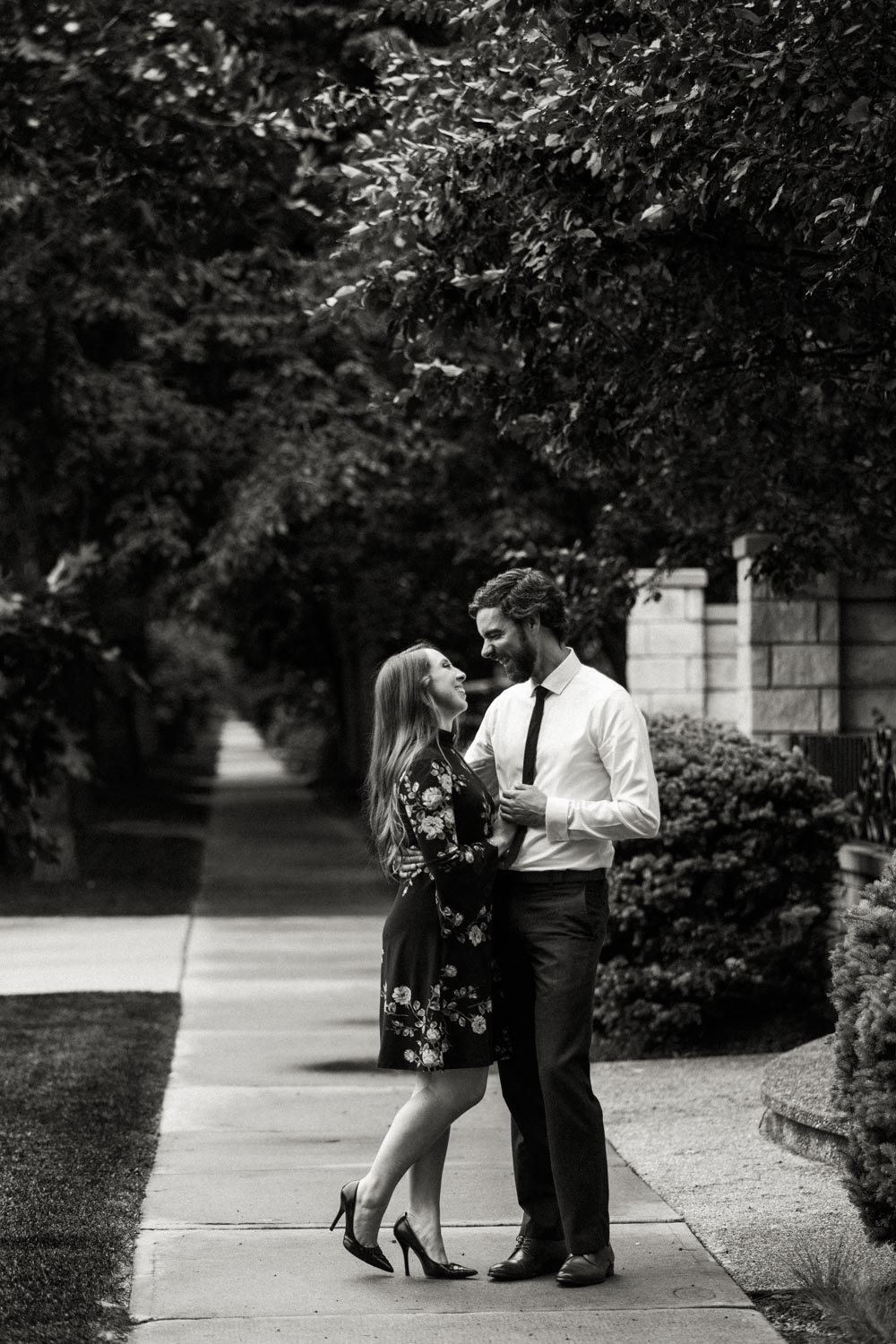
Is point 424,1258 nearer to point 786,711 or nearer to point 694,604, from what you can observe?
point 786,711

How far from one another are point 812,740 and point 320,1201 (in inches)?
194

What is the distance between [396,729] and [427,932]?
580 millimetres

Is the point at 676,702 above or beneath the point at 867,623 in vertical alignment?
beneath

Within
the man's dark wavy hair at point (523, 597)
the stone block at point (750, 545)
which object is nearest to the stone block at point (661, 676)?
the stone block at point (750, 545)

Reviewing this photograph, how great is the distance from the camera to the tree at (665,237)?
5.97 m

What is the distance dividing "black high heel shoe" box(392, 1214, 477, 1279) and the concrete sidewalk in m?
0.04

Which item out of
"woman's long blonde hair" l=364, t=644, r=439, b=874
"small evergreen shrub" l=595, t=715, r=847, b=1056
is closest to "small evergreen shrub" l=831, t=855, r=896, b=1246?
"woman's long blonde hair" l=364, t=644, r=439, b=874

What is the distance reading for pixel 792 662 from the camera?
1061 centimetres

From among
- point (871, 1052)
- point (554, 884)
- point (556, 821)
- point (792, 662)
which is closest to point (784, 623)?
point (792, 662)

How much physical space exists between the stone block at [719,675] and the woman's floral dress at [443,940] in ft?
25.4

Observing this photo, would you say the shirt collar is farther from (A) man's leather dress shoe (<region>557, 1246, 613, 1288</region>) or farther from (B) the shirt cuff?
(A) man's leather dress shoe (<region>557, 1246, 613, 1288</region>)

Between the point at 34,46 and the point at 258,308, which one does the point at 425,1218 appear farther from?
the point at 258,308

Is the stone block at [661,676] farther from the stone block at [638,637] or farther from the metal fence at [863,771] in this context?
the metal fence at [863,771]

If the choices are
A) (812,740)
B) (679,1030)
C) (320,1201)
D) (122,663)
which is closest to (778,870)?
(679,1030)
